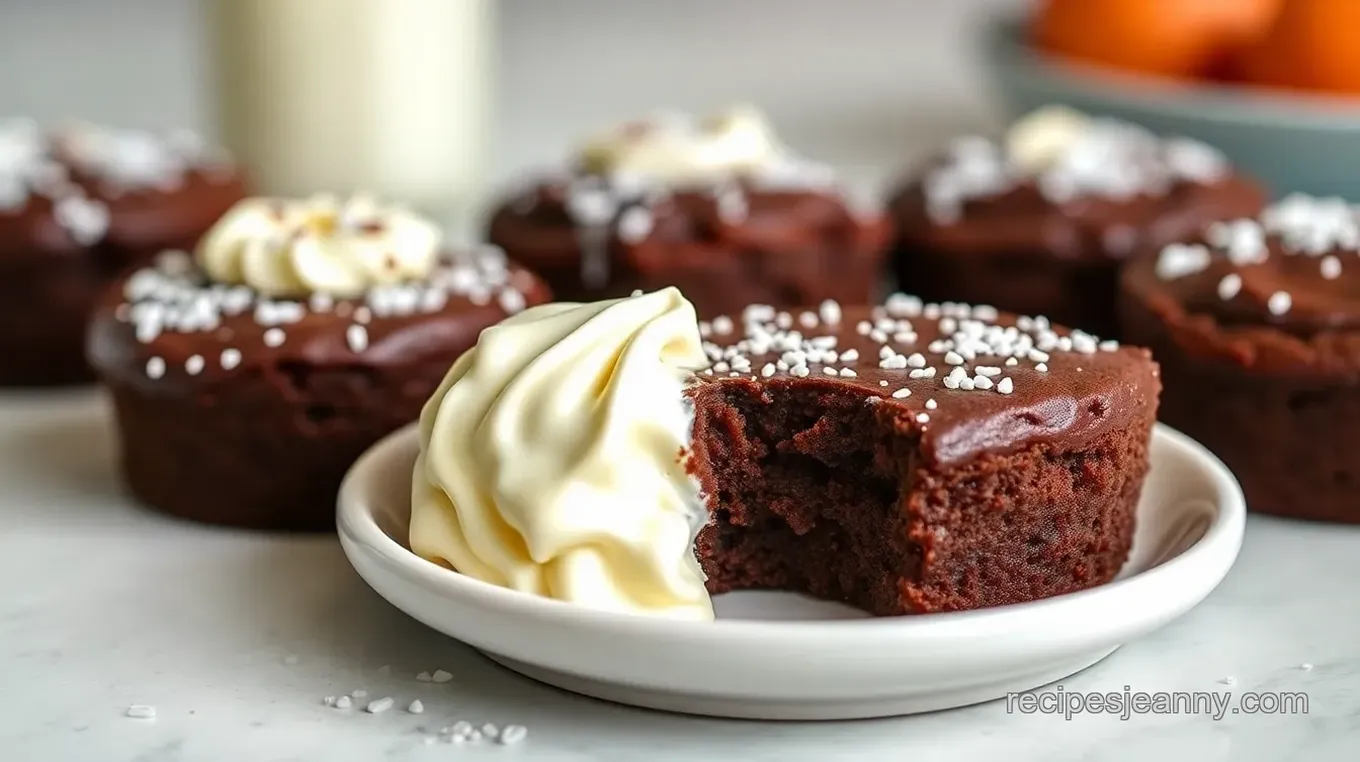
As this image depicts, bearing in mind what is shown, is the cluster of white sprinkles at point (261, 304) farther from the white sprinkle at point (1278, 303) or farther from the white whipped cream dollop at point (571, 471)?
the white sprinkle at point (1278, 303)

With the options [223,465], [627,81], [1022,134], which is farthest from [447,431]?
[627,81]

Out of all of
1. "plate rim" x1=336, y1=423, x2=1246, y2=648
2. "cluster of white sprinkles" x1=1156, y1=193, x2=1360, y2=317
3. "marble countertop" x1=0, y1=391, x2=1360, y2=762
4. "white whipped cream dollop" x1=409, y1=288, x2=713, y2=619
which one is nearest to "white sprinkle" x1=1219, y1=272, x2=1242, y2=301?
"cluster of white sprinkles" x1=1156, y1=193, x2=1360, y2=317

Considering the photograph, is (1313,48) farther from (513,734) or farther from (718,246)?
(513,734)

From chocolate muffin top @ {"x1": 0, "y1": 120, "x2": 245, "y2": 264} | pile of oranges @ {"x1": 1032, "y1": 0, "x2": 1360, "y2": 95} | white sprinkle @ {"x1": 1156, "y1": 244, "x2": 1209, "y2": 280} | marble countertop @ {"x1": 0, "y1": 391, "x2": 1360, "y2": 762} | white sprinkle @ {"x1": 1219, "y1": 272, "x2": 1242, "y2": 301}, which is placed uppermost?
pile of oranges @ {"x1": 1032, "y1": 0, "x2": 1360, "y2": 95}

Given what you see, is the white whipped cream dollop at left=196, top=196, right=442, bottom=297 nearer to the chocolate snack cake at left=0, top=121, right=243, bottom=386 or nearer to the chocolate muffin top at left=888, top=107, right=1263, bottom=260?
the chocolate snack cake at left=0, top=121, right=243, bottom=386

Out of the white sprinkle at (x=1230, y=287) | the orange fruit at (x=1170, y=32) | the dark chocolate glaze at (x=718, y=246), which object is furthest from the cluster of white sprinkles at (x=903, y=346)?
the orange fruit at (x=1170, y=32)

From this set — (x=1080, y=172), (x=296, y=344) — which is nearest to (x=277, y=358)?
(x=296, y=344)
